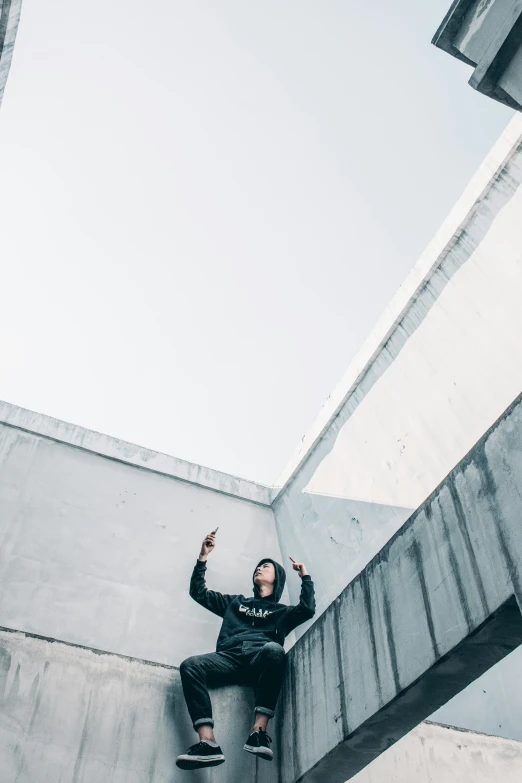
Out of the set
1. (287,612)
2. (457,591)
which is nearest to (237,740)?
(287,612)

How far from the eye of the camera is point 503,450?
2607mm

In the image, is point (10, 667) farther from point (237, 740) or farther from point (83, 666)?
point (237, 740)

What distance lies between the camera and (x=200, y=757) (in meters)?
3.14

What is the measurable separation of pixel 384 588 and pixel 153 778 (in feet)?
5.25

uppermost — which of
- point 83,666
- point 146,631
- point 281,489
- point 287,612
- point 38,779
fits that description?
point 281,489

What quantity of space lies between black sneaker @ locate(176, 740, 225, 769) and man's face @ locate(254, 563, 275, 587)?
1.39 metres

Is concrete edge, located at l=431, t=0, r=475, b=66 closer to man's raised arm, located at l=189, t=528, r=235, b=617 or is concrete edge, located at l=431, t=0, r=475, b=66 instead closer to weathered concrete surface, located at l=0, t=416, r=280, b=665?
man's raised arm, located at l=189, t=528, r=235, b=617

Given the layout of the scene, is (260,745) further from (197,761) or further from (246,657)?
(246,657)

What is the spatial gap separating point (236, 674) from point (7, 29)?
12.9 ft

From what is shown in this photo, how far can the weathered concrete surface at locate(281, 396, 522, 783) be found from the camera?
8.21ft

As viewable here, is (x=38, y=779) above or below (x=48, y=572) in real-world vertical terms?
below

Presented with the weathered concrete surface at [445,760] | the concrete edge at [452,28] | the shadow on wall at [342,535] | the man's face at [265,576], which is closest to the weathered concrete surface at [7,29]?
the concrete edge at [452,28]

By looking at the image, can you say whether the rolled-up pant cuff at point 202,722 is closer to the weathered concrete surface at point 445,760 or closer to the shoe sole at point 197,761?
the shoe sole at point 197,761

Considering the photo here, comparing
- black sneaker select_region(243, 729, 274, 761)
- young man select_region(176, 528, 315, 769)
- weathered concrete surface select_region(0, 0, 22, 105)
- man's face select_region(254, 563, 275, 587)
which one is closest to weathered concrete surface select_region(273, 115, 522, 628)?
man's face select_region(254, 563, 275, 587)
